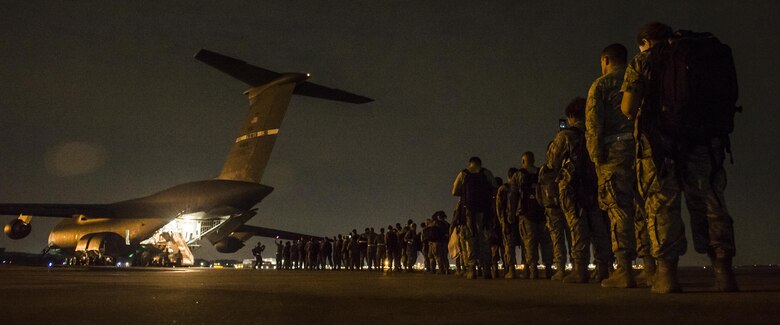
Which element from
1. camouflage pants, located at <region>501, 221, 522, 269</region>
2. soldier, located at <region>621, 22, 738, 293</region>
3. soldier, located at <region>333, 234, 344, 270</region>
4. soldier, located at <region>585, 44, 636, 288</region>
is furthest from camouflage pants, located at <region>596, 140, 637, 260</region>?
soldier, located at <region>333, 234, 344, 270</region>

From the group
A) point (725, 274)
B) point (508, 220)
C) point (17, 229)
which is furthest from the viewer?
point (17, 229)

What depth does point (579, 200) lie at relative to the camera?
6.02 metres

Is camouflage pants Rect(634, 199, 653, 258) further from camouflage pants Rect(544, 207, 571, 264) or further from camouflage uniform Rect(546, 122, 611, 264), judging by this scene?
camouflage pants Rect(544, 207, 571, 264)

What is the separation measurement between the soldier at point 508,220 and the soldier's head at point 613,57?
11.2 ft

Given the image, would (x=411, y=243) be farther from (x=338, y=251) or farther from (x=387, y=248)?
(x=338, y=251)

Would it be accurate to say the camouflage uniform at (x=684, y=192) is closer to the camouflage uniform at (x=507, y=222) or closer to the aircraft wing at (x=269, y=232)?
the camouflage uniform at (x=507, y=222)

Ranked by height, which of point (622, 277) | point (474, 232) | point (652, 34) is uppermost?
point (652, 34)

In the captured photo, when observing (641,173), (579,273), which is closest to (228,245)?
(579,273)

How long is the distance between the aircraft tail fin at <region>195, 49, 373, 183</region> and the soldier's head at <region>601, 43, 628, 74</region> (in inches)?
678

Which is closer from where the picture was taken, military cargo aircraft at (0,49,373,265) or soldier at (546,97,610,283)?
soldier at (546,97,610,283)

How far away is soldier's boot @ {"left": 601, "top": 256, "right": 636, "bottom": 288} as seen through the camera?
195 inches

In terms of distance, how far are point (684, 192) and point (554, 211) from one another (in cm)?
299

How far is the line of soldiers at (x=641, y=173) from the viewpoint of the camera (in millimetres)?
4141

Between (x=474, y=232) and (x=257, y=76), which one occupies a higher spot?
(x=257, y=76)
